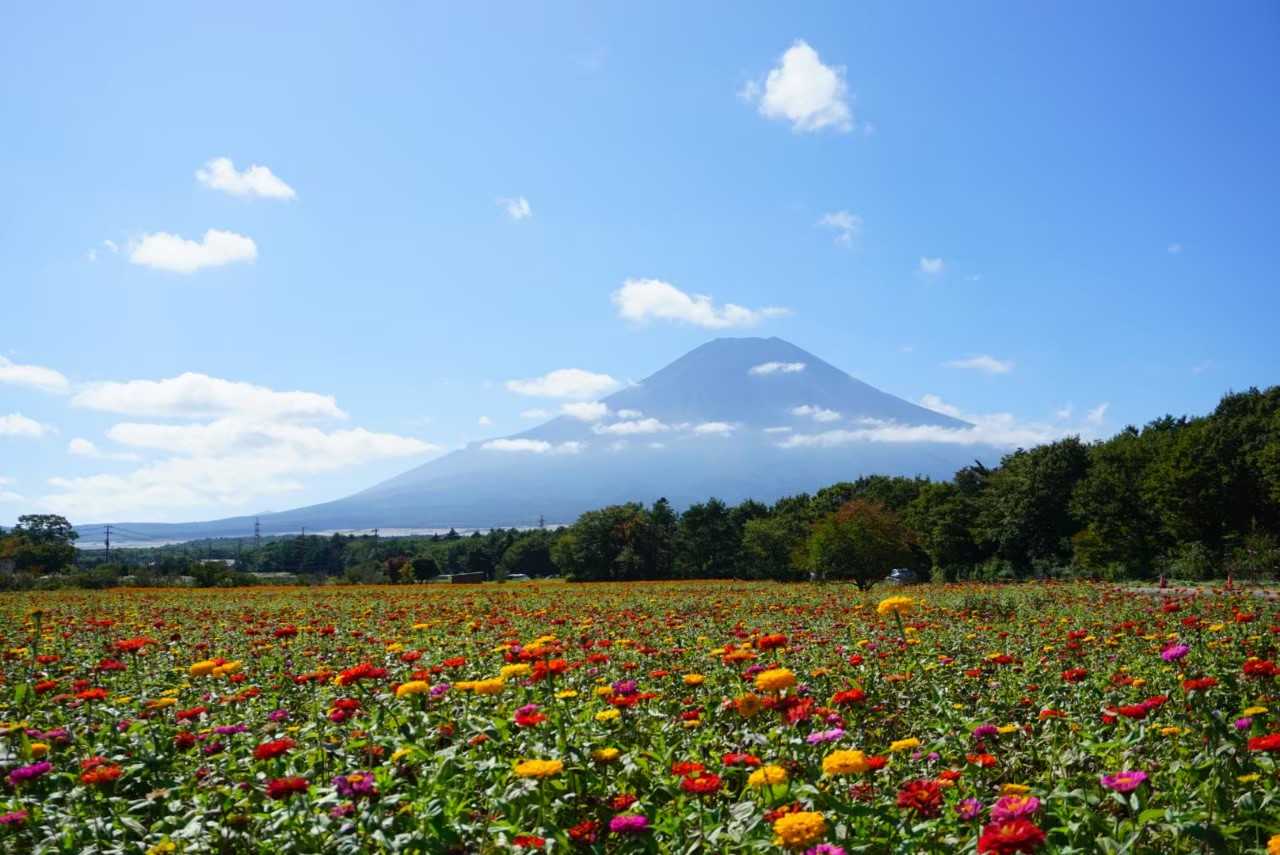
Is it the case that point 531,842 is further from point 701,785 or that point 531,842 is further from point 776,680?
point 776,680

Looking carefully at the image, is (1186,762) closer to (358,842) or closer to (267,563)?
(358,842)

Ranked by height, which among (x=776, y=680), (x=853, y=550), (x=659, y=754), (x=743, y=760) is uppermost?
(x=776, y=680)

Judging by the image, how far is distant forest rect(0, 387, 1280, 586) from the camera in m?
33.5

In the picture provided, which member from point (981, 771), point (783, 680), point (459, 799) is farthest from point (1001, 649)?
point (459, 799)

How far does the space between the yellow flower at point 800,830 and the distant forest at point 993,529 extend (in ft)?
92.6

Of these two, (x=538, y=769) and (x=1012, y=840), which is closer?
(x=1012, y=840)

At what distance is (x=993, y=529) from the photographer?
52.0 meters

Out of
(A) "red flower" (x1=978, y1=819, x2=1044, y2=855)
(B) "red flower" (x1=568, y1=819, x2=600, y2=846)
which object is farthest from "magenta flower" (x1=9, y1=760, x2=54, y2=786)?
(A) "red flower" (x1=978, y1=819, x2=1044, y2=855)

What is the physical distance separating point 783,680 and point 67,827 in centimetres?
313

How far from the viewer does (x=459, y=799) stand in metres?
3.28

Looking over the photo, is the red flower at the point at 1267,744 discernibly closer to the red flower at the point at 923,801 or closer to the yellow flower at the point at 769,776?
the red flower at the point at 923,801

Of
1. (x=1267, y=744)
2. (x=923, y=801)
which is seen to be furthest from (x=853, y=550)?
(x=923, y=801)

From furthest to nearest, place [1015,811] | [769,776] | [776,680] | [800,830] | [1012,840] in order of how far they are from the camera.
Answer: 1. [776,680]
2. [769,776]
3. [1015,811]
4. [800,830]
5. [1012,840]

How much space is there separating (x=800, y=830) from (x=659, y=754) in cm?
174
